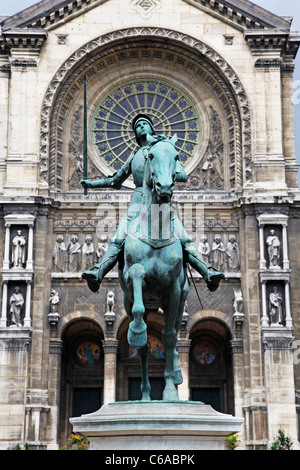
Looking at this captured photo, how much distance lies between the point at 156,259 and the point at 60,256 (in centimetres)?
1920

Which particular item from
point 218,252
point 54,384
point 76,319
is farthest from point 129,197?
point 54,384

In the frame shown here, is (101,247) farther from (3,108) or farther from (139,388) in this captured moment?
(3,108)

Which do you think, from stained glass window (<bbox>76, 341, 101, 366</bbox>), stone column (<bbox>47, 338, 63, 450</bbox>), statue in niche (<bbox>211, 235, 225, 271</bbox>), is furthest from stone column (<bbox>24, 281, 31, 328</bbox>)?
statue in niche (<bbox>211, 235, 225, 271</bbox>)

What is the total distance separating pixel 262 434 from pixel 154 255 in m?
18.2

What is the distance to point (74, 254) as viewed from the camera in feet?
94.9

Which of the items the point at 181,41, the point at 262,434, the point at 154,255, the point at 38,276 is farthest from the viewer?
the point at 181,41

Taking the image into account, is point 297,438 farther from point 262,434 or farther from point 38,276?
point 38,276

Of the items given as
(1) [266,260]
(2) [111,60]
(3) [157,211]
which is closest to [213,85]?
(2) [111,60]

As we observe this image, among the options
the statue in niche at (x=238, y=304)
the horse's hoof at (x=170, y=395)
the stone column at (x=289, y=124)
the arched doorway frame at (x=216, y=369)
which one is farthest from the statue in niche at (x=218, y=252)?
the horse's hoof at (x=170, y=395)

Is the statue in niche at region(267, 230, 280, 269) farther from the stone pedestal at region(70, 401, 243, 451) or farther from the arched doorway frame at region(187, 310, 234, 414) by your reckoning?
the stone pedestal at region(70, 401, 243, 451)

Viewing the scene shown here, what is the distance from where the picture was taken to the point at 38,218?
28.9 meters

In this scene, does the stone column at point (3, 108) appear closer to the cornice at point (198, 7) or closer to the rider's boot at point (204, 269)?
the cornice at point (198, 7)

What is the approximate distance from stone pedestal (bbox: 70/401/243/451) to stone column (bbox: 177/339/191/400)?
18.0 metres

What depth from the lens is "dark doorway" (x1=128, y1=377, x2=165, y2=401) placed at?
1156 inches
